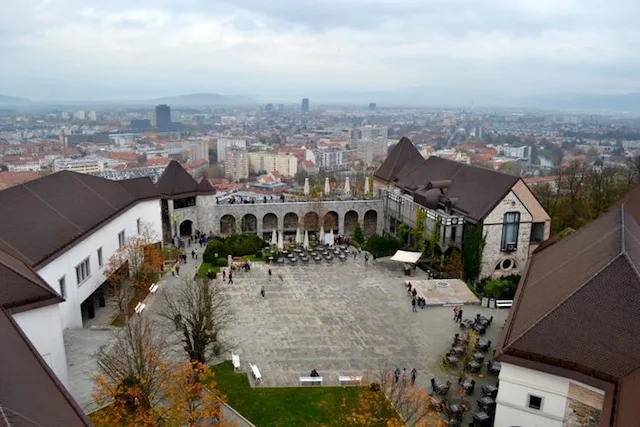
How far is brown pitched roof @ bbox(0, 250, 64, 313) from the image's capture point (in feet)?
75.6

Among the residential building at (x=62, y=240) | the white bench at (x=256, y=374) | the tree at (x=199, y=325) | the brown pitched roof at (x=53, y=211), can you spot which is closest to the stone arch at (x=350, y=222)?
the residential building at (x=62, y=240)

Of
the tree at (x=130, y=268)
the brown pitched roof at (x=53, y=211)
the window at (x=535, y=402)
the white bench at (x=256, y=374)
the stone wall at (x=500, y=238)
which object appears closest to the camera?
the window at (x=535, y=402)

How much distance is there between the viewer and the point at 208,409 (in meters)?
20.2

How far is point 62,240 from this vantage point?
33.5 metres

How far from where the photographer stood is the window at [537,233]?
47750mm

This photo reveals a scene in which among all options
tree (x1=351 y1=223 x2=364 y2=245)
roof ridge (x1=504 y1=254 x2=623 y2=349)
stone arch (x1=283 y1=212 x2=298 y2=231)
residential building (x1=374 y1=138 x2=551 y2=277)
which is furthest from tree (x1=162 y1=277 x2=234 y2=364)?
stone arch (x1=283 y1=212 x2=298 y2=231)

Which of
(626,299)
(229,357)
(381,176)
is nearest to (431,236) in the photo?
(381,176)

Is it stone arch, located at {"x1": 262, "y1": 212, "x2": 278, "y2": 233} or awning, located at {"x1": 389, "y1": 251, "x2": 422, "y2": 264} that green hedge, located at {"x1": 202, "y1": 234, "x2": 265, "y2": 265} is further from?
awning, located at {"x1": 389, "y1": 251, "x2": 422, "y2": 264}

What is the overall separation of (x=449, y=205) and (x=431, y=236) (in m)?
3.95

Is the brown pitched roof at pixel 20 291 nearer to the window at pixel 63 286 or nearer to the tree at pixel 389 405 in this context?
the window at pixel 63 286

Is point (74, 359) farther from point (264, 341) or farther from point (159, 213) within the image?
point (159, 213)

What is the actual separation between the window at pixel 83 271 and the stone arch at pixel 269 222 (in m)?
28.6

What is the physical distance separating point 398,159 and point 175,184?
2824cm

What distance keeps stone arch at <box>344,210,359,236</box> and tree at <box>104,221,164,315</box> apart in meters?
28.7
